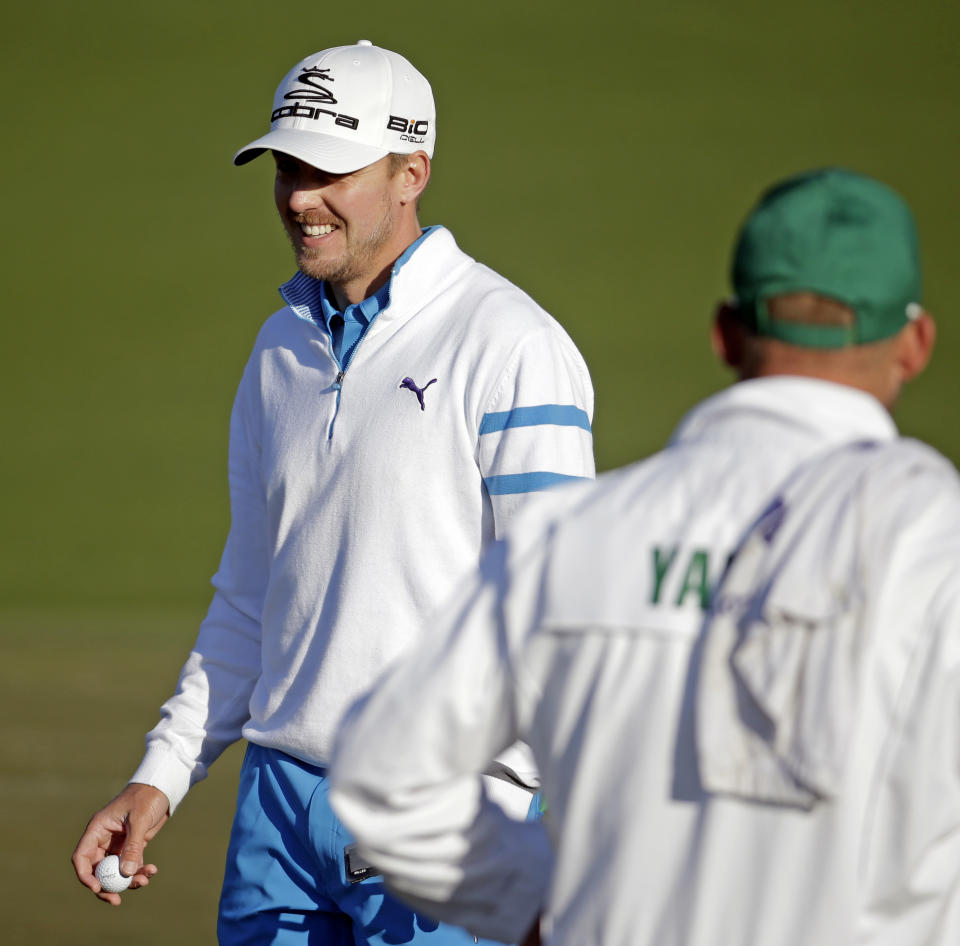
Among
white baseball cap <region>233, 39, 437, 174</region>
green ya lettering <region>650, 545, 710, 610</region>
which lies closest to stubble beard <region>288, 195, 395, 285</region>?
white baseball cap <region>233, 39, 437, 174</region>

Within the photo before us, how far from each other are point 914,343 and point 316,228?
1.29 m

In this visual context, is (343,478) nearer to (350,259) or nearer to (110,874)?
(350,259)

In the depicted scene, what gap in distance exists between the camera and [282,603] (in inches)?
90.9

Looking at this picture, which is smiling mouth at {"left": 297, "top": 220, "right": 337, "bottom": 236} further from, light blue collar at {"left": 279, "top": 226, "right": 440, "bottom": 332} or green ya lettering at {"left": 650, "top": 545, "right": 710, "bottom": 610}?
green ya lettering at {"left": 650, "top": 545, "right": 710, "bottom": 610}

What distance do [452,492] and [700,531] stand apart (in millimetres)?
977

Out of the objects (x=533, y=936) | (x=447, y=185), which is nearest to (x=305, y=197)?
(x=533, y=936)

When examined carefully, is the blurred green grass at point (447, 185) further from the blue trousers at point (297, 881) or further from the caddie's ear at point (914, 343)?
the caddie's ear at point (914, 343)

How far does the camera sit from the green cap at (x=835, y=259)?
1245mm

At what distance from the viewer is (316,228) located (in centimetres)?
240

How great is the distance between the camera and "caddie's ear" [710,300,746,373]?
131cm

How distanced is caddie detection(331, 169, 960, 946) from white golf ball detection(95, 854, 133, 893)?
1.07 m

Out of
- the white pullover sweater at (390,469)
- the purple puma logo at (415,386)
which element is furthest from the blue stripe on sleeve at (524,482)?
the purple puma logo at (415,386)

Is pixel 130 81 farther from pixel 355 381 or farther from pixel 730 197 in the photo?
pixel 355 381

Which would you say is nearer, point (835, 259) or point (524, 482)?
point (835, 259)
